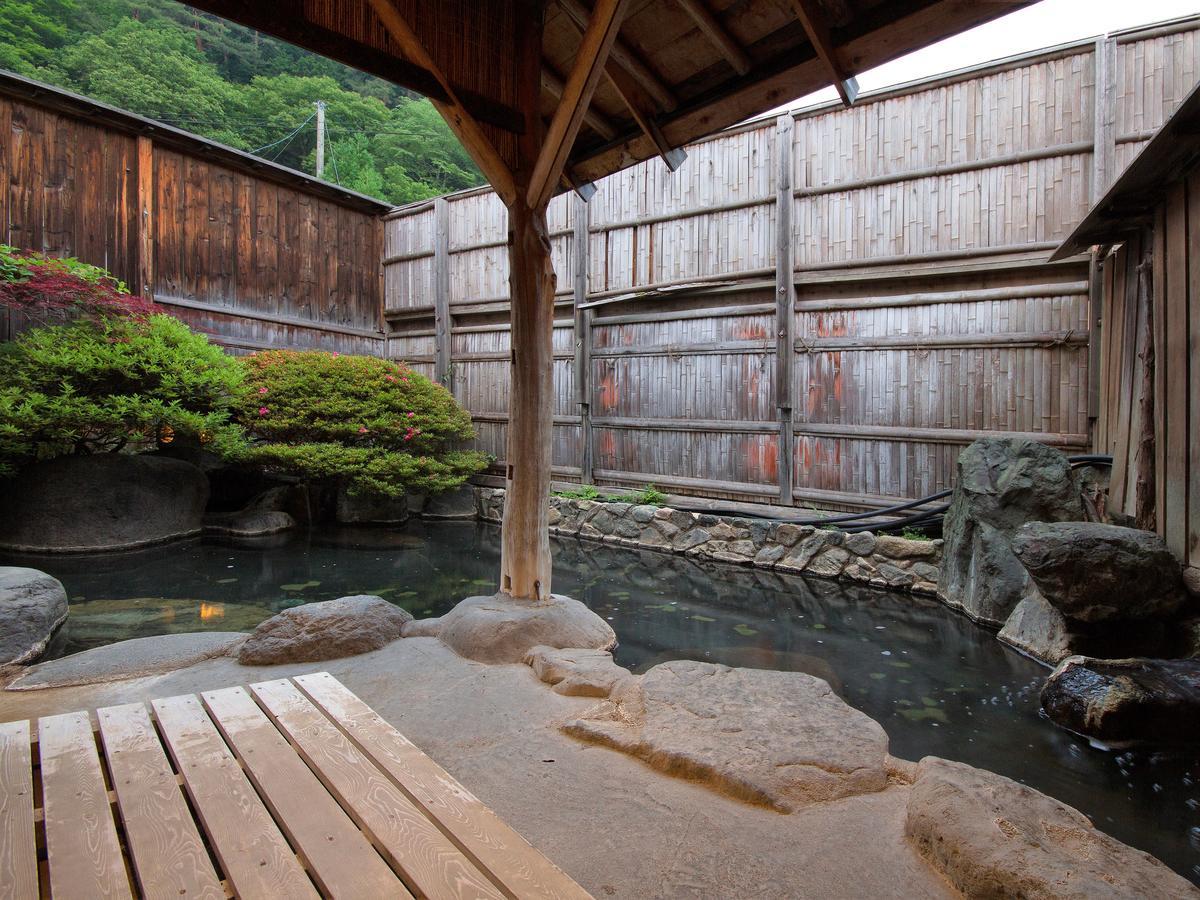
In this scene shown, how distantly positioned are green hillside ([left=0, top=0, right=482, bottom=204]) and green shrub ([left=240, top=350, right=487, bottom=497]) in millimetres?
10066

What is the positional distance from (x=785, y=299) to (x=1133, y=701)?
5.12 metres

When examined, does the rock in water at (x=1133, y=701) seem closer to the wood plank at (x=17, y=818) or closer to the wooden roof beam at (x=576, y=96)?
the wooden roof beam at (x=576, y=96)

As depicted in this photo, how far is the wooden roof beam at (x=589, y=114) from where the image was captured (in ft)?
12.4

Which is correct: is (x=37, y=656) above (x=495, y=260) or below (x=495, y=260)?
below

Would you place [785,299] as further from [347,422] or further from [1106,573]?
[347,422]

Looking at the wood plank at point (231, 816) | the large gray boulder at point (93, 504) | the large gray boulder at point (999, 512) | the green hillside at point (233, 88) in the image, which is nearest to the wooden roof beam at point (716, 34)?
the wood plank at point (231, 816)

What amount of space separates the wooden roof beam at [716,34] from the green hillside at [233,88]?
1589 cm

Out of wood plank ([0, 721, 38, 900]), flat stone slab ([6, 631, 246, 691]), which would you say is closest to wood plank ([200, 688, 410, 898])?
wood plank ([0, 721, 38, 900])

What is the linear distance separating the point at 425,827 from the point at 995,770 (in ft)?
8.59

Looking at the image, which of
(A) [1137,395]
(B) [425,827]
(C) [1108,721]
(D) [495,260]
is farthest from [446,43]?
(D) [495,260]

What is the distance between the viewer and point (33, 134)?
7.98 meters

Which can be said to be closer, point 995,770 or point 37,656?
point 995,770

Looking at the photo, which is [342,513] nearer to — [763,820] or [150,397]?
[150,397]

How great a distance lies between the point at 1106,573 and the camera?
368cm
